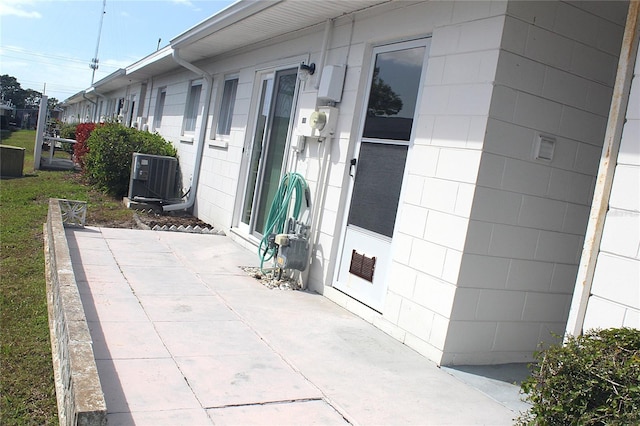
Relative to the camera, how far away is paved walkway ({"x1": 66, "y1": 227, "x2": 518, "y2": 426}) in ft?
9.36

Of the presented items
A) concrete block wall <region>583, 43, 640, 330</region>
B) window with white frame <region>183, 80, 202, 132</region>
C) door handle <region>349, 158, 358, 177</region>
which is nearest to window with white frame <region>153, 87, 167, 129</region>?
window with white frame <region>183, 80, 202, 132</region>

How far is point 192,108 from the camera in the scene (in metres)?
10.7

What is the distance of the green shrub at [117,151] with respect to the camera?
10.3 m

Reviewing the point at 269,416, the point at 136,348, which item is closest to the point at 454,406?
the point at 269,416

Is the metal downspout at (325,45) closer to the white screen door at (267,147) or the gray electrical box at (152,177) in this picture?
the white screen door at (267,147)

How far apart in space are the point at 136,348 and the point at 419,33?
323 centimetres

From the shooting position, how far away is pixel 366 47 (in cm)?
510

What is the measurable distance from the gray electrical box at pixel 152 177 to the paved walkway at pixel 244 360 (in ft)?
13.8

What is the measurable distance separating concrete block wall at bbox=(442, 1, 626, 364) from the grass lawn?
2626 millimetres

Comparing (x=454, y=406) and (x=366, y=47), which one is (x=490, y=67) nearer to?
(x=366, y=47)

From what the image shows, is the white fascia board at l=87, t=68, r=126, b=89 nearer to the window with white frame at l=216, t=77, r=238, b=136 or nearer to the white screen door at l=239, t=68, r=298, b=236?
the window with white frame at l=216, t=77, r=238, b=136

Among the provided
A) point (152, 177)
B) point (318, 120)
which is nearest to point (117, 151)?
point (152, 177)

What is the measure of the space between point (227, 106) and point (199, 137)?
2.91 ft

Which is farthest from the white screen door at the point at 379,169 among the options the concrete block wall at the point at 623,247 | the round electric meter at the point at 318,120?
the concrete block wall at the point at 623,247
